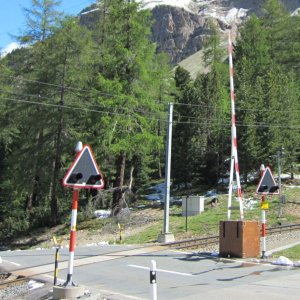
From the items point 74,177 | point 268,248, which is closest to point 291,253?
point 268,248

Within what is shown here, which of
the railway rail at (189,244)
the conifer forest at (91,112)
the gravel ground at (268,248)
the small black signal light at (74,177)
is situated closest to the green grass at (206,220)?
the railway rail at (189,244)

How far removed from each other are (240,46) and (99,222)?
41.8 meters

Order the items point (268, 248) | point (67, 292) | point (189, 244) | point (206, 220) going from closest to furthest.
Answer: point (67, 292) → point (268, 248) → point (189, 244) → point (206, 220)

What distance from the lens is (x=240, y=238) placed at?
608 inches

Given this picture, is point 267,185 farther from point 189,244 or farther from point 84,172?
point 84,172

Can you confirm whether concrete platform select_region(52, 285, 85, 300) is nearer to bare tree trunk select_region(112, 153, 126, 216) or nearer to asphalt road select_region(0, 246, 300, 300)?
asphalt road select_region(0, 246, 300, 300)

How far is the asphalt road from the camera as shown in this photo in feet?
34.1

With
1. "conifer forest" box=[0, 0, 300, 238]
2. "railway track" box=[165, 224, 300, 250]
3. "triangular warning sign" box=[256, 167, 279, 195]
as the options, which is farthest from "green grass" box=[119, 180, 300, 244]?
"triangular warning sign" box=[256, 167, 279, 195]

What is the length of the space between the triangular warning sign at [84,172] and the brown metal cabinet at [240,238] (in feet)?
22.6

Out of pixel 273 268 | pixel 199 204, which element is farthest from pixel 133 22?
pixel 273 268

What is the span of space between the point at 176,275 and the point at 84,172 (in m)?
4.84

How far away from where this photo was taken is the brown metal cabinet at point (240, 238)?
1538cm

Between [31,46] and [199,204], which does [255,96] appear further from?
[31,46]

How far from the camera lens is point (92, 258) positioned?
55.6 feet
